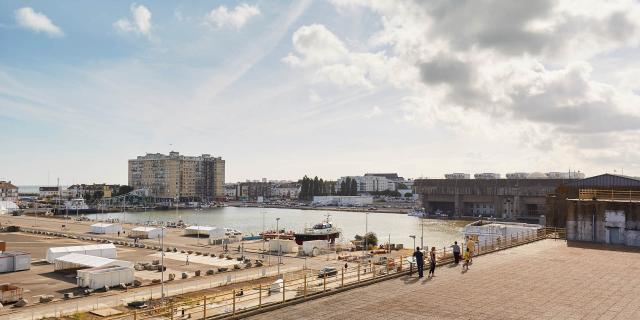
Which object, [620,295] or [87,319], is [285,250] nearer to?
[87,319]

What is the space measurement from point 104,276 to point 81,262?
21.1 ft

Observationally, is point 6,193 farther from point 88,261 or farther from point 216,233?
point 88,261

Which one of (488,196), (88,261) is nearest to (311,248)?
(88,261)

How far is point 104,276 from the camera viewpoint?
113ft

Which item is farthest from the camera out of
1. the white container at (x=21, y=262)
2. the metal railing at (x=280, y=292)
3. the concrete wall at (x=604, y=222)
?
the white container at (x=21, y=262)

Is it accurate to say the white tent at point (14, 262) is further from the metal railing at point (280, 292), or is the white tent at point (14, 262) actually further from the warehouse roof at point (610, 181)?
the warehouse roof at point (610, 181)

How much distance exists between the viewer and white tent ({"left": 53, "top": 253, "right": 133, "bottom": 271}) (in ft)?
123

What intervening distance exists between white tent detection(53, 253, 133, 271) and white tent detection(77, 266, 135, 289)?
0.94m

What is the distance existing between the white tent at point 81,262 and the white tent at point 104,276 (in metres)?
0.94

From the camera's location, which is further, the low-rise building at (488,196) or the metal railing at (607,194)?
the low-rise building at (488,196)

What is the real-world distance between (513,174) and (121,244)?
13897 centimetres

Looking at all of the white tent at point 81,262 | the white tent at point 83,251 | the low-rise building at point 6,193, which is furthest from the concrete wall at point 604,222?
the low-rise building at point 6,193

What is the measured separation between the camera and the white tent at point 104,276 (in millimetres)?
34094

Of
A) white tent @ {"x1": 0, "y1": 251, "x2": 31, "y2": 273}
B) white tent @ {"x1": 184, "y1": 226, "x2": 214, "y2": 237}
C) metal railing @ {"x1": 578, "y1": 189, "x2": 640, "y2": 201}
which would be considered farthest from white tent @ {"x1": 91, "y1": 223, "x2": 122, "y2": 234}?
metal railing @ {"x1": 578, "y1": 189, "x2": 640, "y2": 201}
